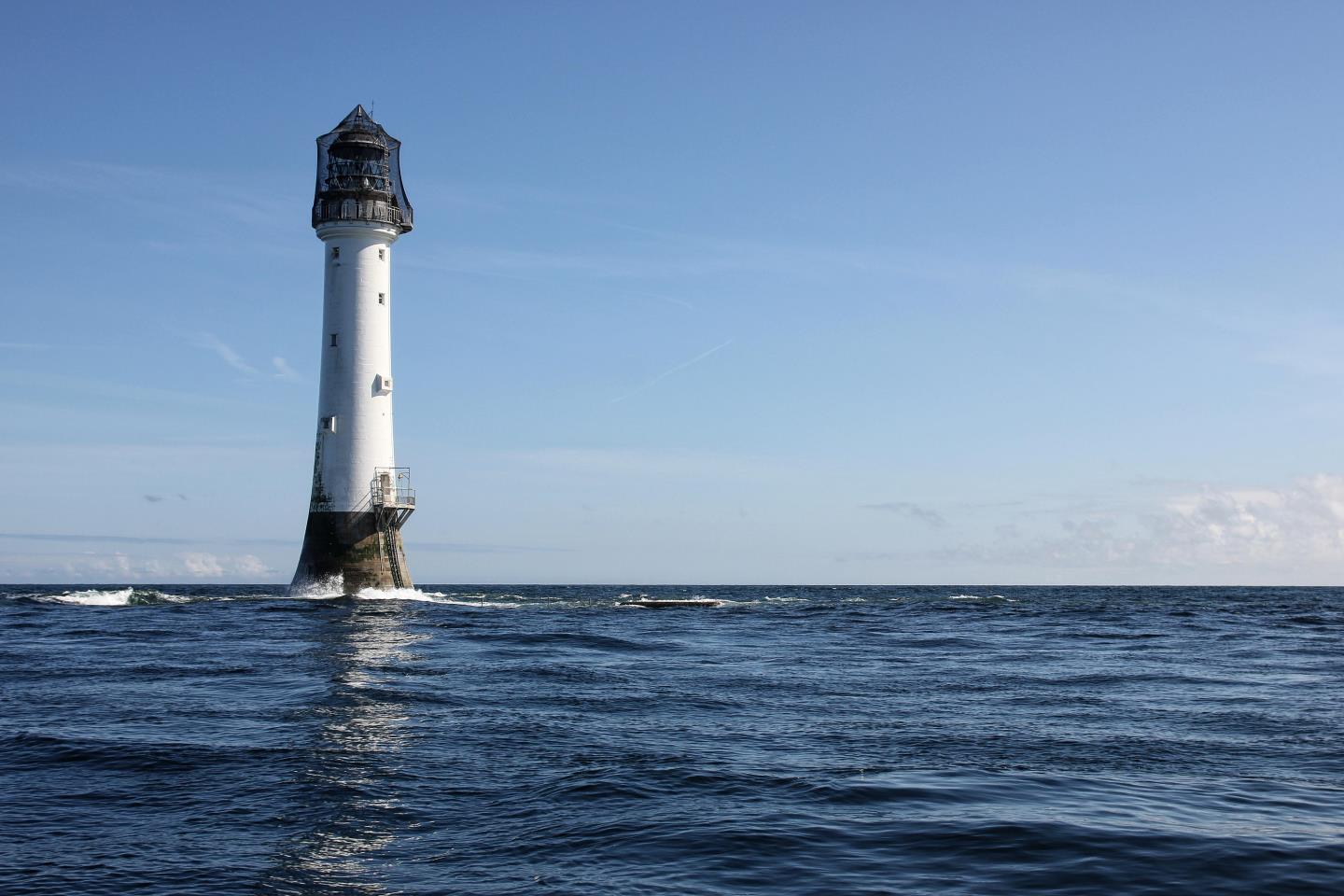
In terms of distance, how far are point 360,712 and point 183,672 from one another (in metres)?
7.34

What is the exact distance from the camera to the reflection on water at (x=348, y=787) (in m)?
9.30

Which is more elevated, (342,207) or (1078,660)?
(342,207)

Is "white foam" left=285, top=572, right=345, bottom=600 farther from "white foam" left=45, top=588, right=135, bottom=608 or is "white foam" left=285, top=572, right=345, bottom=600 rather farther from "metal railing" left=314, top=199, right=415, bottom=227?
"metal railing" left=314, top=199, right=415, bottom=227

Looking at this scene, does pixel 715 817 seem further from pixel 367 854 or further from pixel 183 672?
pixel 183 672

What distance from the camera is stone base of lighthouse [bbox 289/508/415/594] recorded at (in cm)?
5059

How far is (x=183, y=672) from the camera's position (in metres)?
23.0

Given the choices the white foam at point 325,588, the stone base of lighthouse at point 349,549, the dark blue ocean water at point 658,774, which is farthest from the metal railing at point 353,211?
the dark blue ocean water at point 658,774

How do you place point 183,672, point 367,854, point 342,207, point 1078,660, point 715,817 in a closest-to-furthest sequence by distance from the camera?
point 367,854, point 715,817, point 183,672, point 1078,660, point 342,207

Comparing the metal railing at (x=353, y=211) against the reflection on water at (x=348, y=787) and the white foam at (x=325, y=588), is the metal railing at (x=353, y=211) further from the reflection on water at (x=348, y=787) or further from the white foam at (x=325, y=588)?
the reflection on water at (x=348, y=787)

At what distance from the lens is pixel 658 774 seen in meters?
13.3

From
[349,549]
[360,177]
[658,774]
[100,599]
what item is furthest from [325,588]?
[658,774]

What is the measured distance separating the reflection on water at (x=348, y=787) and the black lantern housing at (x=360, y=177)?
3251 cm

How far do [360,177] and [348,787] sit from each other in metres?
45.4

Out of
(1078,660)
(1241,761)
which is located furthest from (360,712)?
(1078,660)
